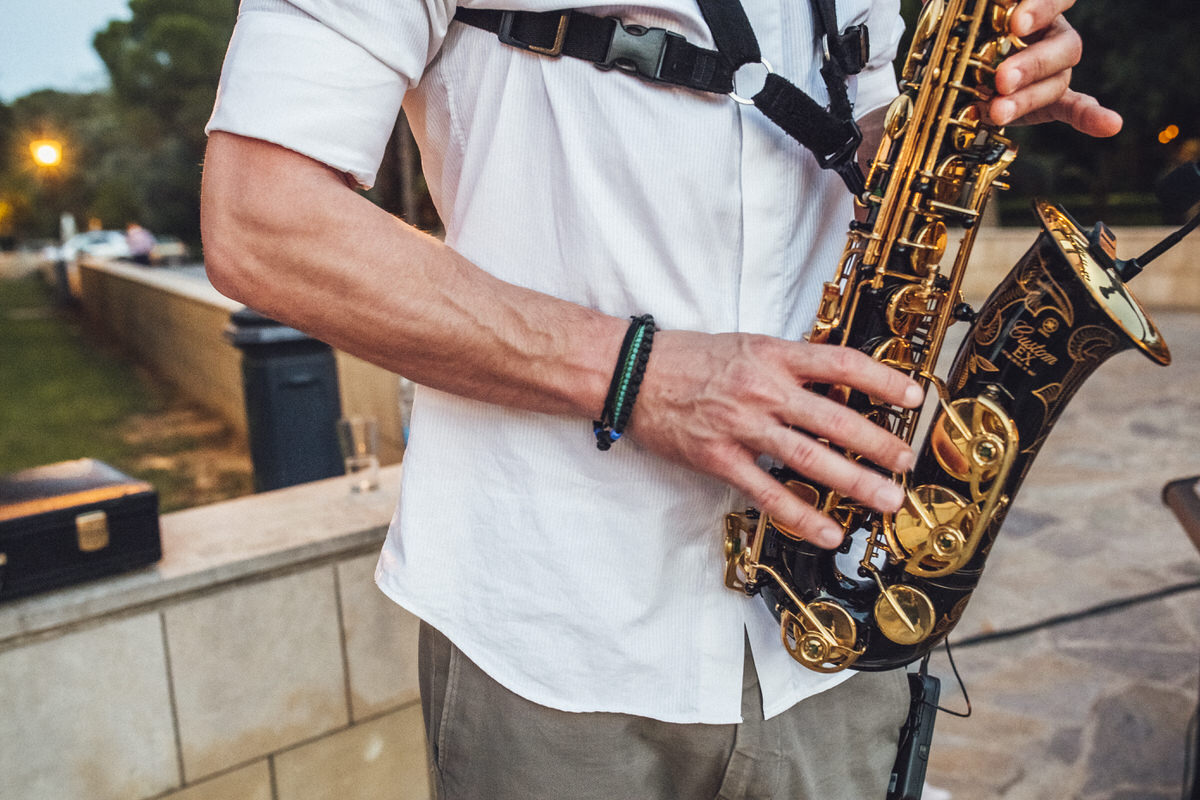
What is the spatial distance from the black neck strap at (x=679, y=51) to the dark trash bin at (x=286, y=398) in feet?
8.13

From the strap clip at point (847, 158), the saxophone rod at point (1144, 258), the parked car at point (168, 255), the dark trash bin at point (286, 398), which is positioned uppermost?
the strap clip at point (847, 158)

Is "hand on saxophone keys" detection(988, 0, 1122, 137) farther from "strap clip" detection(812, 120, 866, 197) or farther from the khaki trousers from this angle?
the khaki trousers

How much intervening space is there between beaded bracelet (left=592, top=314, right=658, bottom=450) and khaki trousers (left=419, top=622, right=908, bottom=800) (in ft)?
1.23

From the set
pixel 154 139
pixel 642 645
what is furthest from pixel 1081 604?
pixel 154 139

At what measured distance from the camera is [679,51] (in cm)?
93

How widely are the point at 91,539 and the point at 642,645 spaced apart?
55.3 inches

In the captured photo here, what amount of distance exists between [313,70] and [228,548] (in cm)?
154

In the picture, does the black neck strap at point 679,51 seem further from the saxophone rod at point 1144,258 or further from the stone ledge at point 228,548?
the stone ledge at point 228,548

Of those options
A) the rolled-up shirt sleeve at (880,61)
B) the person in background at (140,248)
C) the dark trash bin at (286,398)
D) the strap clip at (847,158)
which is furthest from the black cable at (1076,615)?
the person in background at (140,248)

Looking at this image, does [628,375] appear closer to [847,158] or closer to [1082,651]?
[847,158]

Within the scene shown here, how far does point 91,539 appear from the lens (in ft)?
6.06

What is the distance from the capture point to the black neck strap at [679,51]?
3.04 ft

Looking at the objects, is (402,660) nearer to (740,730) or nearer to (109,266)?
(740,730)

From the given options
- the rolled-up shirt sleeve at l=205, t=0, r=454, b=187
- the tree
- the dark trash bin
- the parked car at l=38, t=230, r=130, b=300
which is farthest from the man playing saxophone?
the tree
